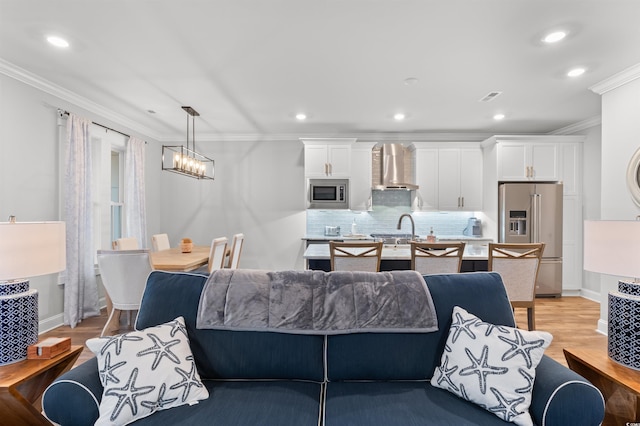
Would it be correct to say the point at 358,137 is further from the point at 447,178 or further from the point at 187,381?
the point at 187,381

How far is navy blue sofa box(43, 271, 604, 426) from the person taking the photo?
1291 millimetres

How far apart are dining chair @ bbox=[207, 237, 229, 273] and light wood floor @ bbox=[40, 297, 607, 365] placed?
1120 mm

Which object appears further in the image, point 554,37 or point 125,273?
point 125,273

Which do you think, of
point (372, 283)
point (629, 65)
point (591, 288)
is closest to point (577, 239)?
point (591, 288)

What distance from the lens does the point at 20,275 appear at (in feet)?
5.11

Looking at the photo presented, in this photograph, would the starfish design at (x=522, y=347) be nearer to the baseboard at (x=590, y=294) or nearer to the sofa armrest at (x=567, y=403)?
the sofa armrest at (x=567, y=403)

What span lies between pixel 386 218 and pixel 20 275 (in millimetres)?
4962

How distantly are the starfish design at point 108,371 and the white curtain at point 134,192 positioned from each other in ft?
13.3

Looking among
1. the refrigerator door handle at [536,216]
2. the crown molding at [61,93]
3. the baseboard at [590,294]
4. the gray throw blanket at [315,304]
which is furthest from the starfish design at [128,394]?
the baseboard at [590,294]

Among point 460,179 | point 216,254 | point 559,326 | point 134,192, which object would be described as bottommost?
point 559,326

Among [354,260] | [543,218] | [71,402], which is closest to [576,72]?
[543,218]

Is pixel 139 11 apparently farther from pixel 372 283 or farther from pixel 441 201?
pixel 441 201

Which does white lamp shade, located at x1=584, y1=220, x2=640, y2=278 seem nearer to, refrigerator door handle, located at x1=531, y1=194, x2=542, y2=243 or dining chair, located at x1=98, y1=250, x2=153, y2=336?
dining chair, located at x1=98, y1=250, x2=153, y2=336

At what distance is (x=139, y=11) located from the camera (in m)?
2.25
